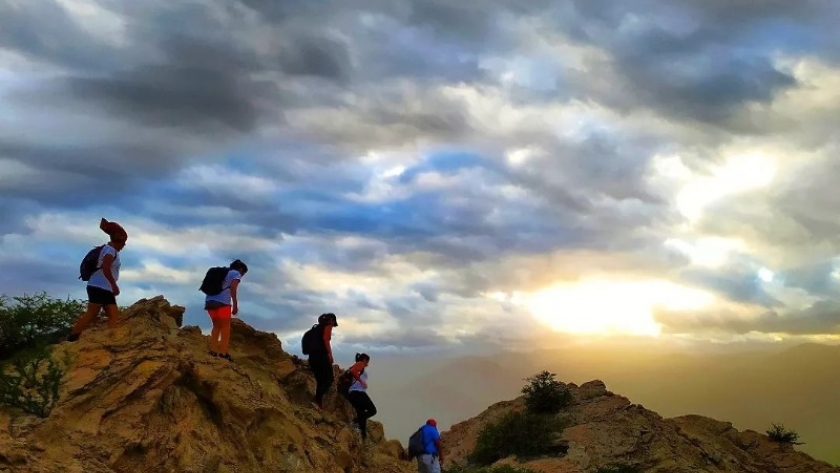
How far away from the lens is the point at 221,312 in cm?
1379

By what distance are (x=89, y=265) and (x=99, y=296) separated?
0.58 meters

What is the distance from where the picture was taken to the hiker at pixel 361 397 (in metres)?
16.5

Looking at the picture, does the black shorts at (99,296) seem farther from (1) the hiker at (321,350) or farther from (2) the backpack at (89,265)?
(1) the hiker at (321,350)

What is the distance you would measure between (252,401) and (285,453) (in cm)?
113

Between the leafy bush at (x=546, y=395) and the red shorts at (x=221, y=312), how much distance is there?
1824 centimetres

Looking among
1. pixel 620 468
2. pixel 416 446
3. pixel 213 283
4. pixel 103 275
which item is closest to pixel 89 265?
pixel 103 275

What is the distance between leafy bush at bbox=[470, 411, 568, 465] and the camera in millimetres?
25734

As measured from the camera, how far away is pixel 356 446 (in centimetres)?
1581

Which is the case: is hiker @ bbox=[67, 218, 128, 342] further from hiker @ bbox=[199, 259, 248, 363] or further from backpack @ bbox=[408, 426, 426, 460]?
backpack @ bbox=[408, 426, 426, 460]

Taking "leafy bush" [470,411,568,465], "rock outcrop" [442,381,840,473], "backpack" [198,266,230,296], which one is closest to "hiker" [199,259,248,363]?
"backpack" [198,266,230,296]

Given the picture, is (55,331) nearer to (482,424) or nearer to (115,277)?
(115,277)

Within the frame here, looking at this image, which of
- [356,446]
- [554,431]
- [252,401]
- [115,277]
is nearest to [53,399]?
[115,277]

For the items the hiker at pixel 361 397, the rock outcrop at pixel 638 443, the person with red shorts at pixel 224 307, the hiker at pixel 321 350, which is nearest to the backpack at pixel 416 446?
the hiker at pixel 361 397

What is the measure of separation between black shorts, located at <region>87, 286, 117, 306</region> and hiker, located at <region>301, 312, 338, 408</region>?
483cm
